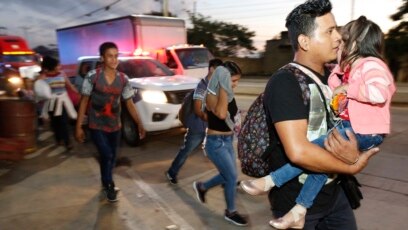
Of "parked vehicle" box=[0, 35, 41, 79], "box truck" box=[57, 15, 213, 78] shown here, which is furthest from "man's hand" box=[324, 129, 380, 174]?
"parked vehicle" box=[0, 35, 41, 79]

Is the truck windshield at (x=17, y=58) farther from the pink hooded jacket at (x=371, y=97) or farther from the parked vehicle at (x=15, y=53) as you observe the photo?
the pink hooded jacket at (x=371, y=97)

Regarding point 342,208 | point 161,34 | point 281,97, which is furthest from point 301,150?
point 161,34

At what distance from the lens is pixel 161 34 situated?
13898 mm

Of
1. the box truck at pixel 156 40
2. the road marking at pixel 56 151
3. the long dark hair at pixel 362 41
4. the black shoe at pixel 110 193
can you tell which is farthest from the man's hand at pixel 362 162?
the box truck at pixel 156 40

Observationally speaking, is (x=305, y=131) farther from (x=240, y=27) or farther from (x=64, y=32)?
(x=240, y=27)

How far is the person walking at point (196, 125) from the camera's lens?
14.3 feet

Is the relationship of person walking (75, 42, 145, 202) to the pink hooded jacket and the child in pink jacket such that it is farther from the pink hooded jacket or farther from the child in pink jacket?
the pink hooded jacket

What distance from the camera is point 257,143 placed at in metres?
2.05

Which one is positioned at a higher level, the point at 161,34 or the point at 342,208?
the point at 161,34

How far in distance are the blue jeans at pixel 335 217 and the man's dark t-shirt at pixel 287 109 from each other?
0.18ft

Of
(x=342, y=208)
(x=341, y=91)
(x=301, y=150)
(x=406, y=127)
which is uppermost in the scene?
(x=341, y=91)

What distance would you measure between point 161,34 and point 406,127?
340 inches

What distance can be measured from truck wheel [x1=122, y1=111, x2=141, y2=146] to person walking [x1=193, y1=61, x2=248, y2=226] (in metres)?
3.75

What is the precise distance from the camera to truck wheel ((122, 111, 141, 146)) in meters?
7.64
